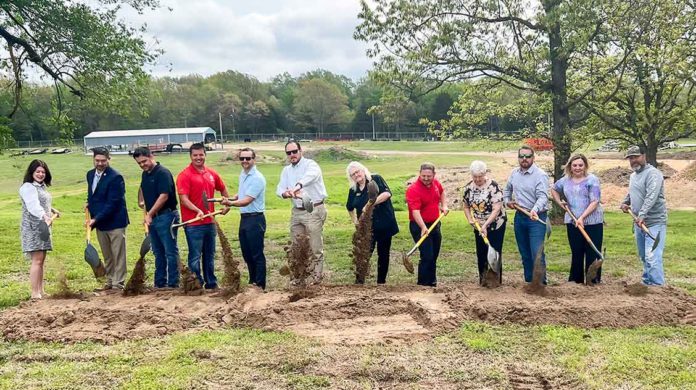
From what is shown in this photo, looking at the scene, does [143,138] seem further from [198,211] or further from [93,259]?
[198,211]

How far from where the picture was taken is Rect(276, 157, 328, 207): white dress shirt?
727cm

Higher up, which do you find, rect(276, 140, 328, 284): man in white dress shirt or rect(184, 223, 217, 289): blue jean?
rect(276, 140, 328, 284): man in white dress shirt

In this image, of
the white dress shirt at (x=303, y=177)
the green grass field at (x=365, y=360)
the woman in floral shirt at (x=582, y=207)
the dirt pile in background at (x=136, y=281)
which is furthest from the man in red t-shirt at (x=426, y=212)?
the dirt pile in background at (x=136, y=281)

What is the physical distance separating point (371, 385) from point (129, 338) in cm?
255

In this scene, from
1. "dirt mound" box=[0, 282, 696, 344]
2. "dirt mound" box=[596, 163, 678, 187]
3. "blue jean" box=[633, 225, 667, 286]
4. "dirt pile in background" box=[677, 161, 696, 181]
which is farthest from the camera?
"dirt mound" box=[596, 163, 678, 187]

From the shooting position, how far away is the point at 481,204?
738 centimetres

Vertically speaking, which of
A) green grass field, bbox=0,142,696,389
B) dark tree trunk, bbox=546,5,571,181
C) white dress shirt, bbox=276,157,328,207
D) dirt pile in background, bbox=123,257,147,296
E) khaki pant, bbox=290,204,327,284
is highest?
dark tree trunk, bbox=546,5,571,181

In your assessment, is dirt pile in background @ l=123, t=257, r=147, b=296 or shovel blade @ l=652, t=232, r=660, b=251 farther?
dirt pile in background @ l=123, t=257, r=147, b=296

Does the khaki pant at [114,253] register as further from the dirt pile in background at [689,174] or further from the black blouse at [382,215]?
the dirt pile in background at [689,174]

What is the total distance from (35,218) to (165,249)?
1.53 metres

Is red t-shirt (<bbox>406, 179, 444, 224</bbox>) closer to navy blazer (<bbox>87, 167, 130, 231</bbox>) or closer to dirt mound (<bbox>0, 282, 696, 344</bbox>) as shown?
dirt mound (<bbox>0, 282, 696, 344</bbox>)

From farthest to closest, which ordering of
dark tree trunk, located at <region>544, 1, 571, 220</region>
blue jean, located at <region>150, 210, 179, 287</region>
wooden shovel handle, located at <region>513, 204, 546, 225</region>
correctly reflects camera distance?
dark tree trunk, located at <region>544, 1, 571, 220</region>
blue jean, located at <region>150, 210, 179, 287</region>
wooden shovel handle, located at <region>513, 204, 546, 225</region>

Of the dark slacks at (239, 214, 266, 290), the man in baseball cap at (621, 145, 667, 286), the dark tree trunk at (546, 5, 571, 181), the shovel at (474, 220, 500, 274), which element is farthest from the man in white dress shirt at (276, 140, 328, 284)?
the dark tree trunk at (546, 5, 571, 181)

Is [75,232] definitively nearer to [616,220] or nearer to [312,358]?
[312,358]
